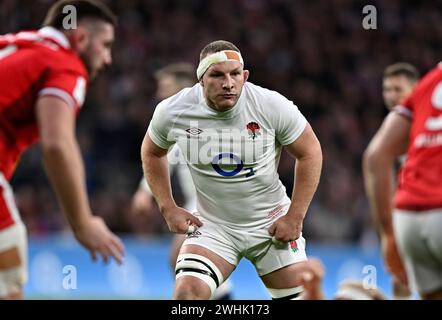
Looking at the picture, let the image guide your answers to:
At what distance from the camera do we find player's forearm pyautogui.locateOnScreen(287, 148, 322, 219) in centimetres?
557

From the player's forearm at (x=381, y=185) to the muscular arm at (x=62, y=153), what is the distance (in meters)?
1.29

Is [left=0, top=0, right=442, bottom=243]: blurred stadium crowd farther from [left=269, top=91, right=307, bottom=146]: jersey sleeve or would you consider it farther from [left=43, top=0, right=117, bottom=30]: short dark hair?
[left=43, top=0, right=117, bottom=30]: short dark hair

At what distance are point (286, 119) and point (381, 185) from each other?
4.66 ft

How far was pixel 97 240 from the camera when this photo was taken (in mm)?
3959

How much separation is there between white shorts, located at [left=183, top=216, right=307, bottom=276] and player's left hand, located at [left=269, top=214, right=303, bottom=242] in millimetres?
88

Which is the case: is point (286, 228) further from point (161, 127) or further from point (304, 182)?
point (161, 127)

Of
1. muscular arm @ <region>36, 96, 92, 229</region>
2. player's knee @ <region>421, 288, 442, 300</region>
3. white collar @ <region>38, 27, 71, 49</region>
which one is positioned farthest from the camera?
white collar @ <region>38, 27, 71, 49</region>

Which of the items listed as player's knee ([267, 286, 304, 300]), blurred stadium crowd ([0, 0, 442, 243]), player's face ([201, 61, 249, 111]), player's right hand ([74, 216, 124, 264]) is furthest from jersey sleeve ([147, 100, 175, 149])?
blurred stadium crowd ([0, 0, 442, 243])

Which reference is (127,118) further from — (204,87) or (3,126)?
(3,126)

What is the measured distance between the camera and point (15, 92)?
4004 mm

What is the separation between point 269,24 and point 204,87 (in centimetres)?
1080

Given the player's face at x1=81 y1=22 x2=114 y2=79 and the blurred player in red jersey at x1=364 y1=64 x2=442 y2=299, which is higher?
the player's face at x1=81 y1=22 x2=114 y2=79

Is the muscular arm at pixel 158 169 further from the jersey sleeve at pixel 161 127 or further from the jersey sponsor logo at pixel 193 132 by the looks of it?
the jersey sponsor logo at pixel 193 132
